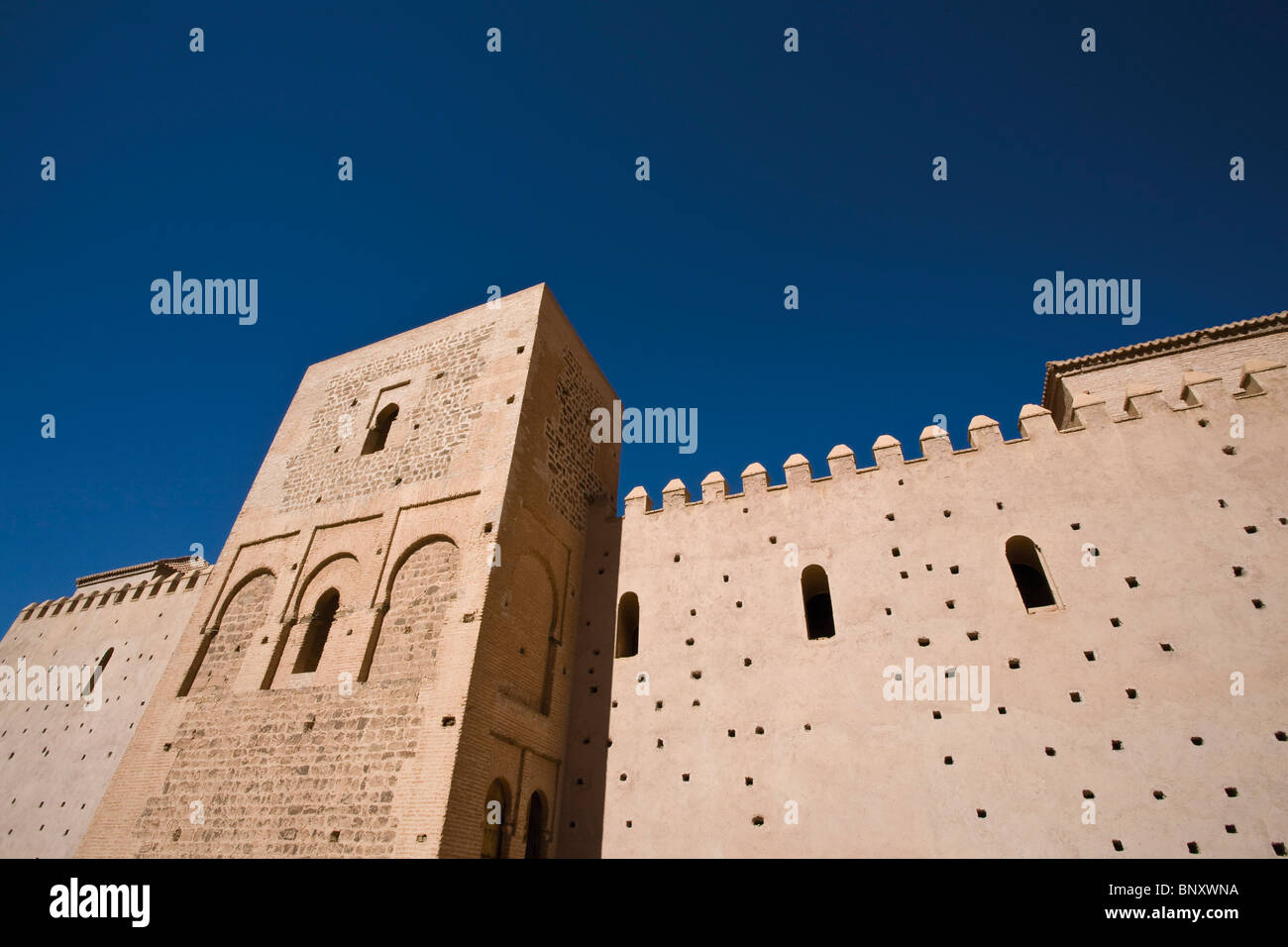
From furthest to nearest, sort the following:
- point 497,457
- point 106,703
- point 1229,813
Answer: point 106,703, point 497,457, point 1229,813

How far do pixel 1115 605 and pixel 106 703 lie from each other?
20717 mm

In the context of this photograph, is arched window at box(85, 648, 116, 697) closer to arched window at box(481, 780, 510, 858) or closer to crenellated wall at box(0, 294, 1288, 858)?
crenellated wall at box(0, 294, 1288, 858)

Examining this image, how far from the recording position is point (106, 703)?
16.0 metres

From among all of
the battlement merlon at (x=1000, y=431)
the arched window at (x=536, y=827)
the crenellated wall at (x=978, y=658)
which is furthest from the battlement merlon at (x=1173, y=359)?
the arched window at (x=536, y=827)

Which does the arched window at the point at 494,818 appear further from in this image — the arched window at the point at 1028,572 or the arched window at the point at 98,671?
the arched window at the point at 98,671

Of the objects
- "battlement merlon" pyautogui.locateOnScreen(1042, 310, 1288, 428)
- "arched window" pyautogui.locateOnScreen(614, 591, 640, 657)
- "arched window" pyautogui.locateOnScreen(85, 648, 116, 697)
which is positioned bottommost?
"arched window" pyautogui.locateOnScreen(85, 648, 116, 697)

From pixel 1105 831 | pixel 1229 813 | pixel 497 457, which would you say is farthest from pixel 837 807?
pixel 497 457

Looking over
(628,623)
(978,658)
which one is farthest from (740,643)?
(978,658)

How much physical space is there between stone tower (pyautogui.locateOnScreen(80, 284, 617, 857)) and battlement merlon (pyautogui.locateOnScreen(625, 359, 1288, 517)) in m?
2.33

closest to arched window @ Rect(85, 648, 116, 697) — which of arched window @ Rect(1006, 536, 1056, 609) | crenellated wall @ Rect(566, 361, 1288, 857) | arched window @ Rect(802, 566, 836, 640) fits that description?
crenellated wall @ Rect(566, 361, 1288, 857)

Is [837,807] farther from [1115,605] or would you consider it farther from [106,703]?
[106,703]

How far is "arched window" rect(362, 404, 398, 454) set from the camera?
1227 cm

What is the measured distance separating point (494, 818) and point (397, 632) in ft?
9.15

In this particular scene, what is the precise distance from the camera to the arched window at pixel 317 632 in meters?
9.87
